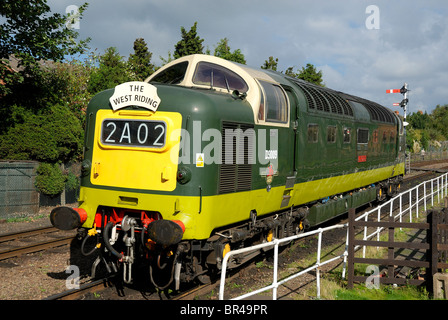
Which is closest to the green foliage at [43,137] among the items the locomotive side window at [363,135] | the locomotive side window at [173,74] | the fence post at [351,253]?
the locomotive side window at [173,74]

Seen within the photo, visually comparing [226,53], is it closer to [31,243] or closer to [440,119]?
[31,243]

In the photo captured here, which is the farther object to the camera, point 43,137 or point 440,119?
point 440,119

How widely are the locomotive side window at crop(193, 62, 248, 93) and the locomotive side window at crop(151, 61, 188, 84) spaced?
0.32m

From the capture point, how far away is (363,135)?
15.4 m

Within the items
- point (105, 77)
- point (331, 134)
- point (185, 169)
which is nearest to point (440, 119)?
point (105, 77)

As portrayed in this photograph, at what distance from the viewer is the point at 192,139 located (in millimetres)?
6969

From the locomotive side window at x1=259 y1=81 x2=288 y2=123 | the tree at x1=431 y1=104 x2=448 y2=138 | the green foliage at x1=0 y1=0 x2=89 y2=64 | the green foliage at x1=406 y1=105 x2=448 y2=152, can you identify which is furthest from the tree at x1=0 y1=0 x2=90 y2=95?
the tree at x1=431 y1=104 x2=448 y2=138

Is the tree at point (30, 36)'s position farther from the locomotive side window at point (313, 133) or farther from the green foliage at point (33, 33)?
the locomotive side window at point (313, 133)

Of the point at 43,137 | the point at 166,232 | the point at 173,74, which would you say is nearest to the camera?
the point at 166,232

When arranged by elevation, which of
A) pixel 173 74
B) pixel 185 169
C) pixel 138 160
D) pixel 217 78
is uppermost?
pixel 173 74

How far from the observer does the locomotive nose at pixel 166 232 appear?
6.49 m

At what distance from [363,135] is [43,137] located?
40.2 ft
